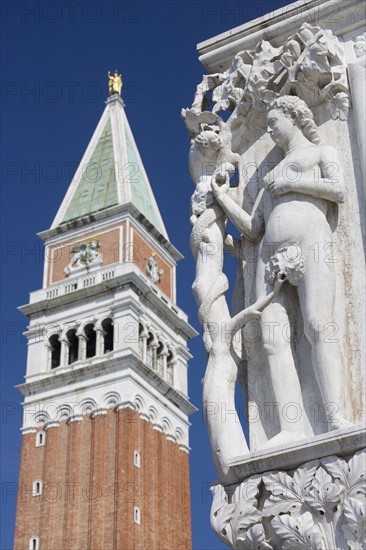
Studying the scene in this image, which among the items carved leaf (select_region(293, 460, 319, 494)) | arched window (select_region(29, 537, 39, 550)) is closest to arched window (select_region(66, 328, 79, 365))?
arched window (select_region(29, 537, 39, 550))

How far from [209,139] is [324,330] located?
1.22m

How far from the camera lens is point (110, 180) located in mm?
41156

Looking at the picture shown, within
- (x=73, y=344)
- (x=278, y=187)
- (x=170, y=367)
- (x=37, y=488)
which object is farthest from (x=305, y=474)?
(x=170, y=367)

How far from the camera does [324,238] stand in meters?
3.90

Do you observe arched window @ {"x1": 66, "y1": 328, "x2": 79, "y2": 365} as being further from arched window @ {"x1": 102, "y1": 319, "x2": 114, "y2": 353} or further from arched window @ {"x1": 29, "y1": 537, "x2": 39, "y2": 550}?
arched window @ {"x1": 29, "y1": 537, "x2": 39, "y2": 550}

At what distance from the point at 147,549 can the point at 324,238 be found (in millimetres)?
31436

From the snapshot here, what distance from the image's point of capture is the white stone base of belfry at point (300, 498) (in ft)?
11.0

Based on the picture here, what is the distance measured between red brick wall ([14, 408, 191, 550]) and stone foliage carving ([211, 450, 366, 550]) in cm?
3004

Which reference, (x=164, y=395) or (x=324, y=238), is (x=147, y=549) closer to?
(x=164, y=395)

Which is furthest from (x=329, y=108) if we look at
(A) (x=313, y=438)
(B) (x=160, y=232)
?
(B) (x=160, y=232)

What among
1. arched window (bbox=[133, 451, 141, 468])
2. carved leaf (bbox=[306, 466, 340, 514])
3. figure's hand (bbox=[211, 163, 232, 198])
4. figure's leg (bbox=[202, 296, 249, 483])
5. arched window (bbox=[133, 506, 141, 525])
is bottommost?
carved leaf (bbox=[306, 466, 340, 514])

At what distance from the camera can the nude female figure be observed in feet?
12.0

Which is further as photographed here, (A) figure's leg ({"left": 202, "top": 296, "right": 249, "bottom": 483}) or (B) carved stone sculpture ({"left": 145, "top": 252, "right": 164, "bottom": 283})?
(B) carved stone sculpture ({"left": 145, "top": 252, "right": 164, "bottom": 283})

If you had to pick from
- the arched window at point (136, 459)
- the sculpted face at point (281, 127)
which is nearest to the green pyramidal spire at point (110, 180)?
the arched window at point (136, 459)
